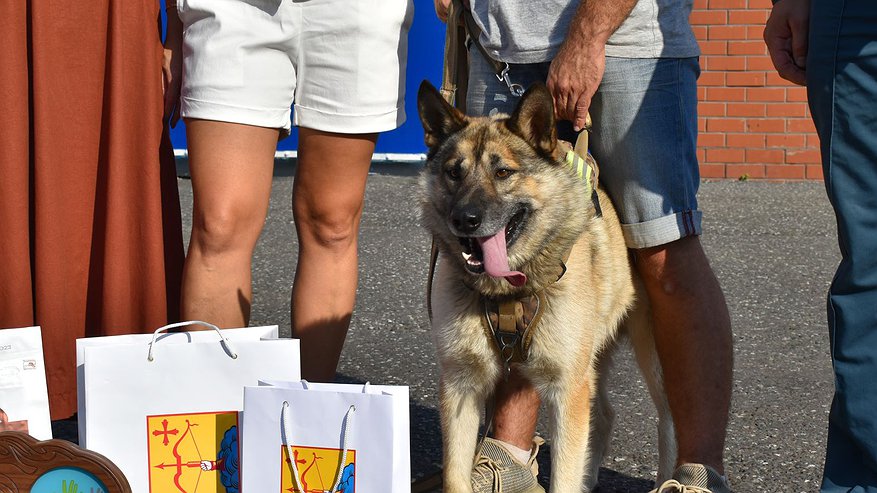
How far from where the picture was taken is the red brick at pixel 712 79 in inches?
344

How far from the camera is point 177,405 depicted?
99.3 inches

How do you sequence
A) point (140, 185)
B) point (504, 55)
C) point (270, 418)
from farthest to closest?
point (140, 185)
point (504, 55)
point (270, 418)

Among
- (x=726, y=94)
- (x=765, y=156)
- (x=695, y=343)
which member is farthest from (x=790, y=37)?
(x=765, y=156)

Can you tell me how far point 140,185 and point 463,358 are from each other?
1215mm

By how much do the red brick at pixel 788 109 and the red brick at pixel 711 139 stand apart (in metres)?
0.49

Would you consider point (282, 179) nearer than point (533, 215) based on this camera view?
No

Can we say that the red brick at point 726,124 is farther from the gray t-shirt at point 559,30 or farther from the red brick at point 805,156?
the gray t-shirt at point 559,30

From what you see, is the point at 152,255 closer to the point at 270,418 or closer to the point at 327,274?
the point at 327,274

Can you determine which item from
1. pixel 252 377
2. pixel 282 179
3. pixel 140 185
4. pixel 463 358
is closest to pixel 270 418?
pixel 252 377

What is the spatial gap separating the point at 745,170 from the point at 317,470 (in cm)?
734

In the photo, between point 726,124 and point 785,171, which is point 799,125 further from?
point 726,124

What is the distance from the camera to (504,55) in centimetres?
294

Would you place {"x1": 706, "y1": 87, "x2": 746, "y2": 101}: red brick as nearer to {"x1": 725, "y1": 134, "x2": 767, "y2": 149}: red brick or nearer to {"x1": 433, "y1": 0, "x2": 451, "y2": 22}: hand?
Answer: {"x1": 725, "y1": 134, "x2": 767, "y2": 149}: red brick

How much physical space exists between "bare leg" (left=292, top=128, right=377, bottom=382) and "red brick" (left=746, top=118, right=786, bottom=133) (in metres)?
6.48
